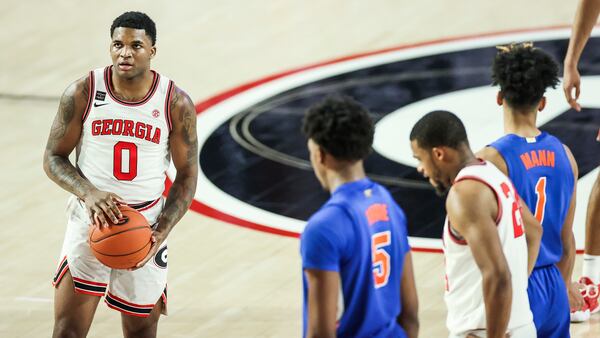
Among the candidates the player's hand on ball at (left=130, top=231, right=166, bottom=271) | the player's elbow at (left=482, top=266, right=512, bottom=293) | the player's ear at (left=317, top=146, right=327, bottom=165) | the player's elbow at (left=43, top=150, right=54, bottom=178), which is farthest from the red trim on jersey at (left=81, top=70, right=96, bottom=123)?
the player's elbow at (left=482, top=266, right=512, bottom=293)

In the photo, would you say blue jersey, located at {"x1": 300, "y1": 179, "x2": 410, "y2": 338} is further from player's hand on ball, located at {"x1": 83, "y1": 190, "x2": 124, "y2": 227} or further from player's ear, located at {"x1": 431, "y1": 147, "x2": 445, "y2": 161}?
player's hand on ball, located at {"x1": 83, "y1": 190, "x2": 124, "y2": 227}

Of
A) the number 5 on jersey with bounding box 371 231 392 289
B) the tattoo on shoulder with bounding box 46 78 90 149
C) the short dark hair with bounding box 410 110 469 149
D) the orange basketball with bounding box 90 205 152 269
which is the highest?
the short dark hair with bounding box 410 110 469 149

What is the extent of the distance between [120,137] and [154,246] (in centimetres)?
57

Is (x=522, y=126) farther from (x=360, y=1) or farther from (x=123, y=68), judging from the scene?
(x=360, y=1)

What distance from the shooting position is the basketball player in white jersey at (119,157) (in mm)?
5785

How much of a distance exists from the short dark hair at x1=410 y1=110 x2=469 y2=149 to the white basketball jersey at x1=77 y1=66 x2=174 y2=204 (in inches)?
64.1

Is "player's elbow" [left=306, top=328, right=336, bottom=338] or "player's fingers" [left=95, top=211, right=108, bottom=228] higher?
"player's elbow" [left=306, top=328, right=336, bottom=338]

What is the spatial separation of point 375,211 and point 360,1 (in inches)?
365

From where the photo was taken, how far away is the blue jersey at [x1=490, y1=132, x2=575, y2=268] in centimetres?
526

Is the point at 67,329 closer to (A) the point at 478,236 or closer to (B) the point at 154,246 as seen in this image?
(B) the point at 154,246

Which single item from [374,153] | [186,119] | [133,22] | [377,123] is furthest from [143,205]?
[377,123]

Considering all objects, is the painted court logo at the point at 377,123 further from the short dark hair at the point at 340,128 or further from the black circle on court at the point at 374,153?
the short dark hair at the point at 340,128

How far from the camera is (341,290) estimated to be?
4.30 metres

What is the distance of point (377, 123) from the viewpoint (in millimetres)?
10492
